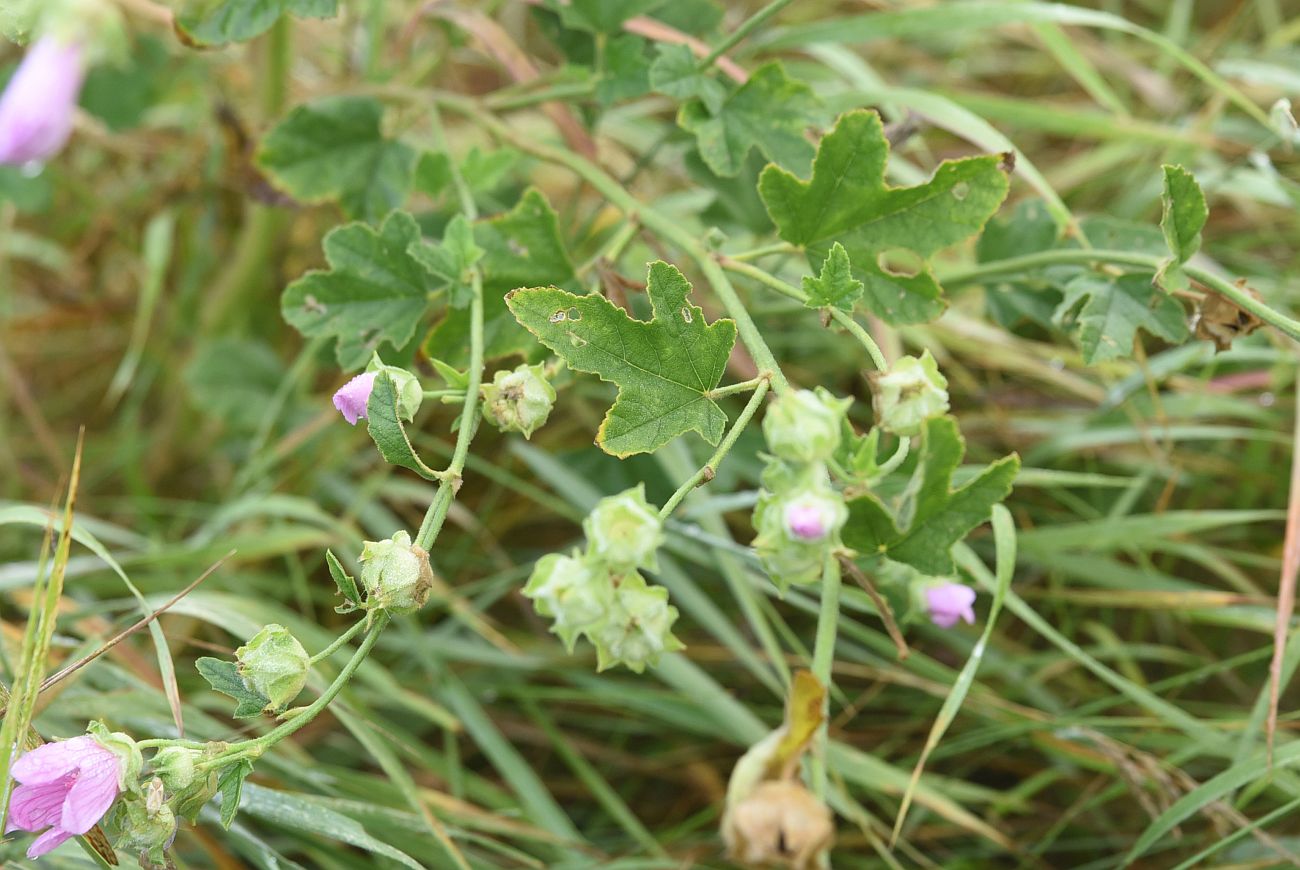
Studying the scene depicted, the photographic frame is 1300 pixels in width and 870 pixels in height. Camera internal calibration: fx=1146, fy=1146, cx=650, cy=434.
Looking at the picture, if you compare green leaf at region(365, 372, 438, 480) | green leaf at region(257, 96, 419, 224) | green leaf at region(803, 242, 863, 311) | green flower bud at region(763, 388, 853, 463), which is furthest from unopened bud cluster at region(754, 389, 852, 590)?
green leaf at region(257, 96, 419, 224)

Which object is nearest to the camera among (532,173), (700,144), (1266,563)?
(700,144)

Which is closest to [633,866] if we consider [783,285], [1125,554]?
[783,285]

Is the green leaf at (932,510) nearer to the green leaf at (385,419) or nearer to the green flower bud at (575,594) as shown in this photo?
the green flower bud at (575,594)

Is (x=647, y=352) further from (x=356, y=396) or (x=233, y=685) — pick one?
(x=233, y=685)

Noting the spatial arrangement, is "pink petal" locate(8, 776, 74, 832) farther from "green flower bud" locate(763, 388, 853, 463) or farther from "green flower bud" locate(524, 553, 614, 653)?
"green flower bud" locate(763, 388, 853, 463)

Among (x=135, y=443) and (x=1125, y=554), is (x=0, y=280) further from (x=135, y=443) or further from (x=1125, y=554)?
(x=1125, y=554)

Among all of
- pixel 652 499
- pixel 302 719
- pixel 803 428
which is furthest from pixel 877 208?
pixel 302 719
